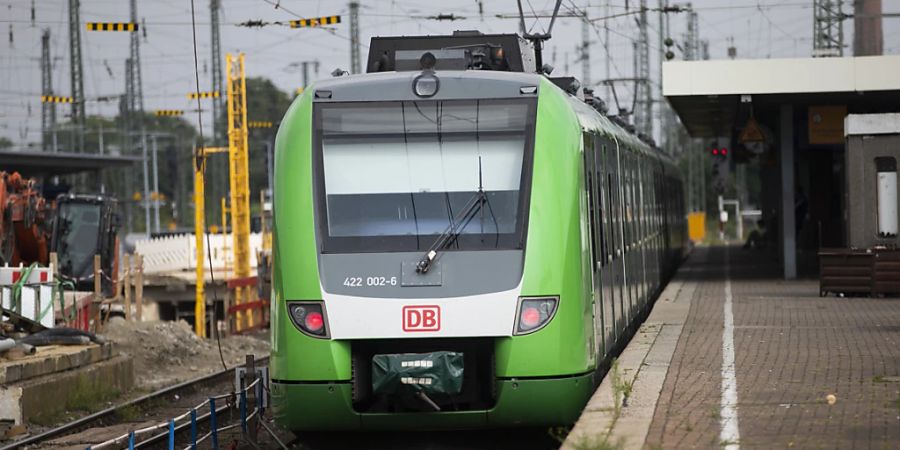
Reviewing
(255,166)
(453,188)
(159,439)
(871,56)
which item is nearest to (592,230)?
(453,188)

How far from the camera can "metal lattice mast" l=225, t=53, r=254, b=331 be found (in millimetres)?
43250

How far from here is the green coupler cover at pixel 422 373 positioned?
35.7ft

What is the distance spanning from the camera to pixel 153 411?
20812mm

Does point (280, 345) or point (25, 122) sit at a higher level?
point (25, 122)

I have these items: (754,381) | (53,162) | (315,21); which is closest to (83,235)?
(53,162)

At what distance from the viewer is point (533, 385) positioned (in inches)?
432

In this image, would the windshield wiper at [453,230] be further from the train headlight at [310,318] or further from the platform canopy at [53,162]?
the platform canopy at [53,162]

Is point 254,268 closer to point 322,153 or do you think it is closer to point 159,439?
point 159,439

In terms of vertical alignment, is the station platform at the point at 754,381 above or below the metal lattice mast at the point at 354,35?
below

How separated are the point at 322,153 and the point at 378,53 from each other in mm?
3614

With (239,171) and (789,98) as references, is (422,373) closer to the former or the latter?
(789,98)

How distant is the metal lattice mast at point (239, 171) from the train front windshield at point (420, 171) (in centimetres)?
3063

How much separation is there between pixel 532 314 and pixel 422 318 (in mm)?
774

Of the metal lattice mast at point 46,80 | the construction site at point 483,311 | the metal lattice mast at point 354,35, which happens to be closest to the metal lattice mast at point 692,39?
the metal lattice mast at point 354,35
